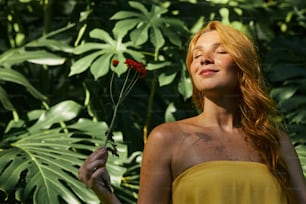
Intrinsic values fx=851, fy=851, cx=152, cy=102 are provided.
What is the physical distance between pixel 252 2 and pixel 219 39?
1.13 m

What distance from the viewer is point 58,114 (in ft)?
5.95

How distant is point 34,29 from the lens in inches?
90.7

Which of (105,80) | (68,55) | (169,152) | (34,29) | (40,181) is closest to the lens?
(169,152)

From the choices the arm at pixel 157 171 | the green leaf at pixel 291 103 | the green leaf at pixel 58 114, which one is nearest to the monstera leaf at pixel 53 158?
the green leaf at pixel 58 114

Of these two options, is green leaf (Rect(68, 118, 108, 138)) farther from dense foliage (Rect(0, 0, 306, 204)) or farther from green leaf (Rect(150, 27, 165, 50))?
green leaf (Rect(150, 27, 165, 50))

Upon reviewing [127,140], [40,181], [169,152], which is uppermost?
[169,152]

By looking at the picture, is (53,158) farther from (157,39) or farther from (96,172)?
(96,172)

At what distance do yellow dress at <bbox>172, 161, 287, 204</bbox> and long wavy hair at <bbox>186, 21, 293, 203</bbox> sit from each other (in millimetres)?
38

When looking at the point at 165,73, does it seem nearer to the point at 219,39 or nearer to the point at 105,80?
the point at 105,80

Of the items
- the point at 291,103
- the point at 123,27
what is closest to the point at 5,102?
the point at 123,27

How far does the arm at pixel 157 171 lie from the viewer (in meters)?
1.03

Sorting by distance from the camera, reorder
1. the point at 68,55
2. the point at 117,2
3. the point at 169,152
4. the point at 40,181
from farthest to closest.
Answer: the point at 117,2, the point at 68,55, the point at 40,181, the point at 169,152

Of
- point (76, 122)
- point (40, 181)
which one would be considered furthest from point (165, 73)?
point (40, 181)

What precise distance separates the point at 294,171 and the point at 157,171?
18 centimetres
